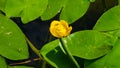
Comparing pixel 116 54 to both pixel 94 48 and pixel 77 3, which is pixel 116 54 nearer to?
pixel 94 48

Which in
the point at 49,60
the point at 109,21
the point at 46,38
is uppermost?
the point at 109,21

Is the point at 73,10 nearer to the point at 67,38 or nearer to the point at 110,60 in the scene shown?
the point at 67,38

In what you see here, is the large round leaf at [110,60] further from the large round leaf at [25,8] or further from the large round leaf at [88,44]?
the large round leaf at [25,8]

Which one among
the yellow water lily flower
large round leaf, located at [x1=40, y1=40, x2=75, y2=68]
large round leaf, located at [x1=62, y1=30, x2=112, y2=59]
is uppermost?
the yellow water lily flower

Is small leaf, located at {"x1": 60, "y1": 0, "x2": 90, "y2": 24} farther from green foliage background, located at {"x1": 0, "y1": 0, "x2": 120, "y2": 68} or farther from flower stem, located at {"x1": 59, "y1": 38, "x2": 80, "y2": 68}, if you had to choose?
flower stem, located at {"x1": 59, "y1": 38, "x2": 80, "y2": 68}

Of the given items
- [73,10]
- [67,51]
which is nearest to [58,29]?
[67,51]

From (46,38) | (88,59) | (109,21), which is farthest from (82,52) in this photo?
(46,38)

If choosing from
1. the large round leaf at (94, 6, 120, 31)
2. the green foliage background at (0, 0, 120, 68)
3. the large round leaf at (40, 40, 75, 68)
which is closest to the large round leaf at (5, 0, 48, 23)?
the green foliage background at (0, 0, 120, 68)
